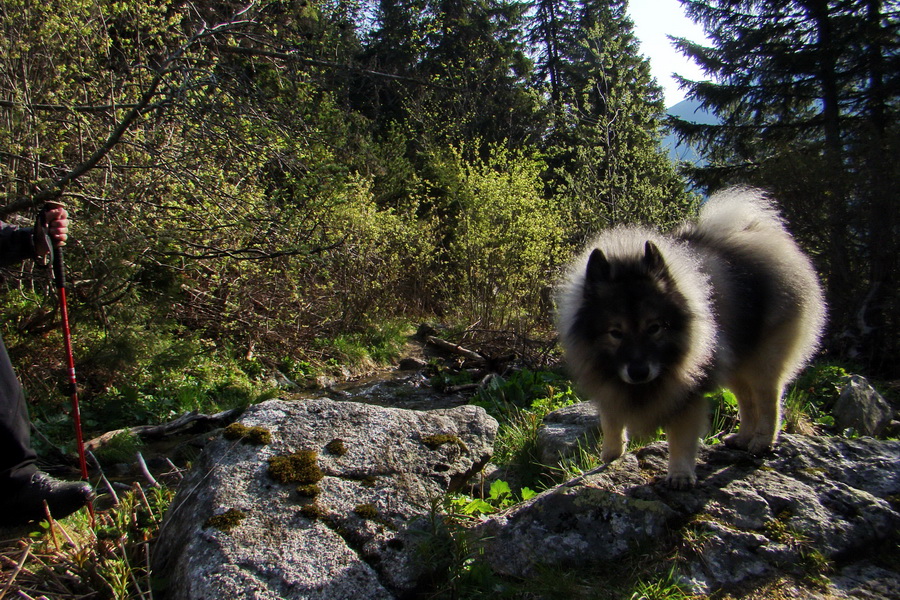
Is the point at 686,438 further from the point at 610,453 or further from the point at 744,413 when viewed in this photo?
the point at 744,413

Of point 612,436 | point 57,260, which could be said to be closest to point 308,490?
point 612,436

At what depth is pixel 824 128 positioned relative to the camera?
1387 cm

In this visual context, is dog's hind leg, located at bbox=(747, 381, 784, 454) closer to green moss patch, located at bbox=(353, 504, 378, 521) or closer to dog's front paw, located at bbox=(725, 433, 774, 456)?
dog's front paw, located at bbox=(725, 433, 774, 456)

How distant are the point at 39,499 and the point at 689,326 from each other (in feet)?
12.3

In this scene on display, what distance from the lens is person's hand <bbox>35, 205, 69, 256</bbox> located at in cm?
342

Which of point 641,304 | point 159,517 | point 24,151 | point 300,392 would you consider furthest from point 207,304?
point 641,304

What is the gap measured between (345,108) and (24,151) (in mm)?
11382

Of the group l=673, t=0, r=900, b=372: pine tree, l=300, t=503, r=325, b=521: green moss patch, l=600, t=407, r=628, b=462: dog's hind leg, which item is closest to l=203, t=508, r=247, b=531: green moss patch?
l=300, t=503, r=325, b=521: green moss patch

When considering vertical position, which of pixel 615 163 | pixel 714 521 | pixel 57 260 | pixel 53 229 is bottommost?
pixel 714 521

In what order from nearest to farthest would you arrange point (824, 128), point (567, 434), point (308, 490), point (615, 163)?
1. point (308, 490)
2. point (567, 434)
3. point (615, 163)
4. point (824, 128)

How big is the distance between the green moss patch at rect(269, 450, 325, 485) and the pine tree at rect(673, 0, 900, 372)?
7786 mm

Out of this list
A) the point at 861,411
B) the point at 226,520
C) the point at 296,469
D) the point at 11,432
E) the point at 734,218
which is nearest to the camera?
the point at 226,520

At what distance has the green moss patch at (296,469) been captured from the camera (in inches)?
118

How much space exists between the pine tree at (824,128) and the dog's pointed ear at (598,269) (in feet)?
20.4
